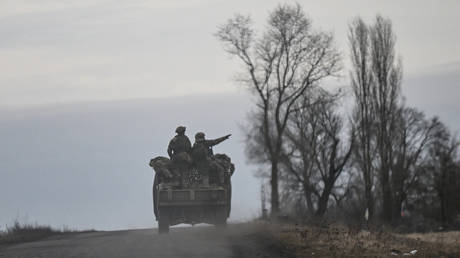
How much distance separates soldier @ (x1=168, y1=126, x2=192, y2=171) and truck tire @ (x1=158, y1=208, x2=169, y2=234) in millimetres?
1500

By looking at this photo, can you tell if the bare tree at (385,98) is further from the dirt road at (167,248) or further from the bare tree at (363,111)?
the dirt road at (167,248)

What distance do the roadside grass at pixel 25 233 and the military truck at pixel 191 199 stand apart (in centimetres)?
448

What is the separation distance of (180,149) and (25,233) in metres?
7.18

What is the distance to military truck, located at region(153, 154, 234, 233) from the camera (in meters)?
27.4

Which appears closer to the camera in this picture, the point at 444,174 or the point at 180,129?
the point at 180,129

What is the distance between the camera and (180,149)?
93.4ft

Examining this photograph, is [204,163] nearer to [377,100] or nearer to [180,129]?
[180,129]

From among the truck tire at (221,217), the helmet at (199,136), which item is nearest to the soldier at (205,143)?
the helmet at (199,136)

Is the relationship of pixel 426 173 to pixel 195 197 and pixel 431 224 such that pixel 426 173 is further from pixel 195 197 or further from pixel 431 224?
pixel 195 197

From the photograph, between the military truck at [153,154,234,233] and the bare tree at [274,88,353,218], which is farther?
the bare tree at [274,88,353,218]

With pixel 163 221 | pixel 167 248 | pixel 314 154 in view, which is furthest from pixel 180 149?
pixel 314 154

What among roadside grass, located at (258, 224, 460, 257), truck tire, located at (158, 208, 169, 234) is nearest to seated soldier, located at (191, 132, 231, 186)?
truck tire, located at (158, 208, 169, 234)

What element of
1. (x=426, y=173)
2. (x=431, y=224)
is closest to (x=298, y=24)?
(x=431, y=224)

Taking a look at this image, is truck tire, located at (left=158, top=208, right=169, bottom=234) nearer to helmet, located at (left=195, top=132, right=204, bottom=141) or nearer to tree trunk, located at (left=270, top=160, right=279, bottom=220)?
helmet, located at (left=195, top=132, right=204, bottom=141)
